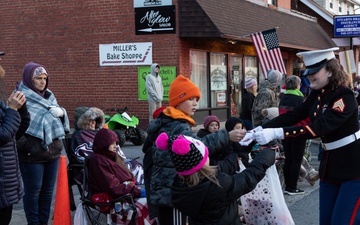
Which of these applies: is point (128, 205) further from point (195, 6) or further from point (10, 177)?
point (195, 6)

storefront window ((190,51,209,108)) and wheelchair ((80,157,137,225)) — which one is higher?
storefront window ((190,51,209,108))

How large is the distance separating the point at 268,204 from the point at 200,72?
11.7 metres

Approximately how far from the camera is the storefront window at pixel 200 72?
15906mm

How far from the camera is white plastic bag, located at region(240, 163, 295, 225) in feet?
15.8

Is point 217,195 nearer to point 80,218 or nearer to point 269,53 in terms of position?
point 80,218

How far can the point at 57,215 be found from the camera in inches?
223

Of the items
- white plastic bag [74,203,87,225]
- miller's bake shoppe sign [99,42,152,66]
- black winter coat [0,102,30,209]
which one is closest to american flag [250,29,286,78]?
miller's bake shoppe sign [99,42,152,66]

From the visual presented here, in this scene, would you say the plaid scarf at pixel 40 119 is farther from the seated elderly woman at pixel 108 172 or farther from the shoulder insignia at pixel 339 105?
the shoulder insignia at pixel 339 105

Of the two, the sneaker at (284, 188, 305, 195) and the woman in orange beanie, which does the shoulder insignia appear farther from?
the sneaker at (284, 188, 305, 195)

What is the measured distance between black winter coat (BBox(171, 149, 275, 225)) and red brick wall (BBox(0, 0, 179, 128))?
438 inches

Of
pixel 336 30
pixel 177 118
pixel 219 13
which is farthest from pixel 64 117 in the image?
pixel 336 30

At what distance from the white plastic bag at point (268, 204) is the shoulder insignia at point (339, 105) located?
1171 mm

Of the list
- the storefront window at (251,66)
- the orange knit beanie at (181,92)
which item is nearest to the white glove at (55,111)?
the orange knit beanie at (181,92)

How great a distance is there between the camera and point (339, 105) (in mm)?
3975
